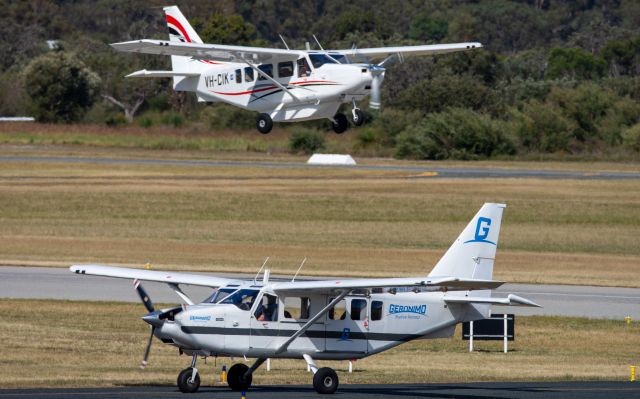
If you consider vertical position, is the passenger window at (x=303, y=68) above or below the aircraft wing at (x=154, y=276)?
above

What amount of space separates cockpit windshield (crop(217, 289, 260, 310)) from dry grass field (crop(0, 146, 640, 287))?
24.1m

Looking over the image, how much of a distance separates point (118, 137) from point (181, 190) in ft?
76.5

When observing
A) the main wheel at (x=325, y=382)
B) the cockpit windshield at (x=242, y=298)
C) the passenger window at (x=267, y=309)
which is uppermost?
the cockpit windshield at (x=242, y=298)

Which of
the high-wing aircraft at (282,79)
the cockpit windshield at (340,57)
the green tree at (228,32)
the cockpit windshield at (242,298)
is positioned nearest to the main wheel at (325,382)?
the cockpit windshield at (242,298)

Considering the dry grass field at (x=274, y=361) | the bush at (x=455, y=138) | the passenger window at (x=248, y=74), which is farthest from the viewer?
the bush at (x=455, y=138)

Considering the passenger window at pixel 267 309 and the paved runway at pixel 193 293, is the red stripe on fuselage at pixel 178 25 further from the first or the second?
the passenger window at pixel 267 309

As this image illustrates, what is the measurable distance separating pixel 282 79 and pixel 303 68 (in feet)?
2.43

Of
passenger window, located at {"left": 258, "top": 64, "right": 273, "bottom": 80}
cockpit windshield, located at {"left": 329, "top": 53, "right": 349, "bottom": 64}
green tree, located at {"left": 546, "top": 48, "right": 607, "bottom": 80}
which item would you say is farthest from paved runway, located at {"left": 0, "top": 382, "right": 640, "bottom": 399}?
green tree, located at {"left": 546, "top": 48, "right": 607, "bottom": 80}

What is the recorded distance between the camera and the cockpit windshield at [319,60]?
31.6 meters

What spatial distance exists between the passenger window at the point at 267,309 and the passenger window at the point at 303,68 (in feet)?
31.1

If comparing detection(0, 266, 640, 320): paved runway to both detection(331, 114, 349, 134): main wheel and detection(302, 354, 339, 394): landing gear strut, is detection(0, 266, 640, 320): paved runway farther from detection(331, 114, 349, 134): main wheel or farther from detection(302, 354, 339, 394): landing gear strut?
detection(302, 354, 339, 394): landing gear strut

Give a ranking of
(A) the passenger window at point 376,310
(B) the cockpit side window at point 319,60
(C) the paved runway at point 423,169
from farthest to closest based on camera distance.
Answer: (C) the paved runway at point 423,169 < (B) the cockpit side window at point 319,60 < (A) the passenger window at point 376,310

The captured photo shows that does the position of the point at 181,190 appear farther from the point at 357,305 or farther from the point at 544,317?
the point at 357,305

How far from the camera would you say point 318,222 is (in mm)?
65562
